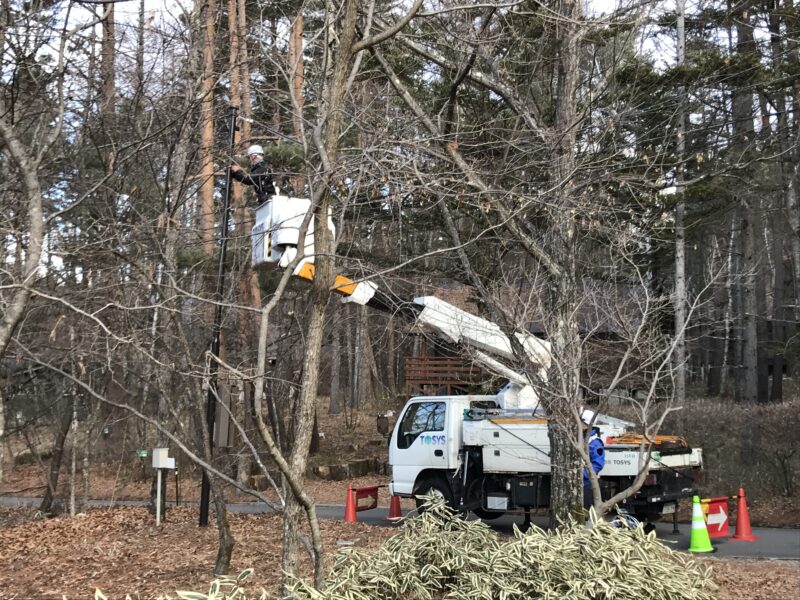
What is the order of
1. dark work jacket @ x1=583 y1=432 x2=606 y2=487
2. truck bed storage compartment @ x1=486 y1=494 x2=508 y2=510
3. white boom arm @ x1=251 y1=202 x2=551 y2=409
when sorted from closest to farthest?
white boom arm @ x1=251 y1=202 x2=551 y2=409 → dark work jacket @ x1=583 y1=432 x2=606 y2=487 → truck bed storage compartment @ x1=486 y1=494 x2=508 y2=510

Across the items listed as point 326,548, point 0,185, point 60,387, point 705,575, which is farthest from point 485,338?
point 60,387

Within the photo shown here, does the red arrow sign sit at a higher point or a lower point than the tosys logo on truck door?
lower

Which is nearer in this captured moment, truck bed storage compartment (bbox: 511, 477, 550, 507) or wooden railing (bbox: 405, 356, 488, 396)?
truck bed storage compartment (bbox: 511, 477, 550, 507)

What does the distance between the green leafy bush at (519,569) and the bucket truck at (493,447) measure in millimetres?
3748

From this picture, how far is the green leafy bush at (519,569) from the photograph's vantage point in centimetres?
613

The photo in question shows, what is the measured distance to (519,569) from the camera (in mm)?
6445

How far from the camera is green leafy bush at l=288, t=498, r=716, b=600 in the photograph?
613cm

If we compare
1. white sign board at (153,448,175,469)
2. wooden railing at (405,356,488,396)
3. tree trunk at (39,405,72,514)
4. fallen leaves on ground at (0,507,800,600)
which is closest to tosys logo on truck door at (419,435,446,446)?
fallen leaves on ground at (0,507,800,600)

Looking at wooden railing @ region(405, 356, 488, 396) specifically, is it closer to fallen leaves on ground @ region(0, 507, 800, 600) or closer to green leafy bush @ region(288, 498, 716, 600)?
fallen leaves on ground @ region(0, 507, 800, 600)

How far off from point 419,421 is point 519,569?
821 cm

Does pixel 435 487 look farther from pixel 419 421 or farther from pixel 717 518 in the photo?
pixel 717 518

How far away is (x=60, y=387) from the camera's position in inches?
639

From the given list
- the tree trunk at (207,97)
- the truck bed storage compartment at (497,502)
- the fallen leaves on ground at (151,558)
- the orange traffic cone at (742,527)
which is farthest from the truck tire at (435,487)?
the tree trunk at (207,97)

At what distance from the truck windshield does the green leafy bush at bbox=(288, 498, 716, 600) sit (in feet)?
22.8
